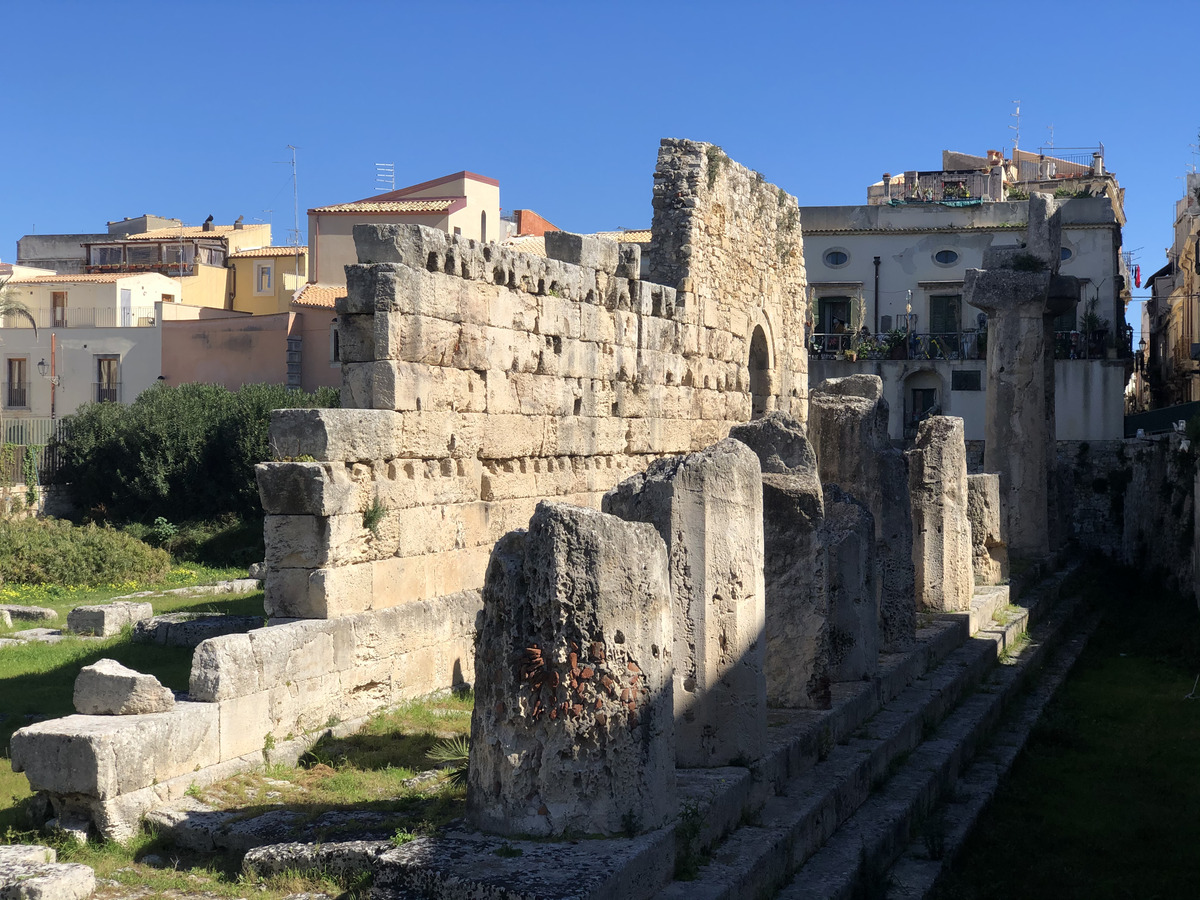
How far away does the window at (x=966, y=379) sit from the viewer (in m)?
35.8

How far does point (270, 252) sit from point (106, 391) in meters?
7.68

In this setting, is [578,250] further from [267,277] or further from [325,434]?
[267,277]

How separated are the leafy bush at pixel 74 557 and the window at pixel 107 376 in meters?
17.5

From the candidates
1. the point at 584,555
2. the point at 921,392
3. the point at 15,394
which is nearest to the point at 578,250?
the point at 584,555

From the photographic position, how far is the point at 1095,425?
34.9 metres

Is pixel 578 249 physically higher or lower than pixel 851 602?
higher

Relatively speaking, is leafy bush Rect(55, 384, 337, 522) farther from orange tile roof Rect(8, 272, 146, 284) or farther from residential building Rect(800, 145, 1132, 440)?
residential building Rect(800, 145, 1132, 440)

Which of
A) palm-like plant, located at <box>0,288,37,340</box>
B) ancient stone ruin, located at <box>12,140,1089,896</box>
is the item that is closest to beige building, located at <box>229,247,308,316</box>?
palm-like plant, located at <box>0,288,37,340</box>

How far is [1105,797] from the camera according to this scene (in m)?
8.36

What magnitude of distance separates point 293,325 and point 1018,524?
21188mm

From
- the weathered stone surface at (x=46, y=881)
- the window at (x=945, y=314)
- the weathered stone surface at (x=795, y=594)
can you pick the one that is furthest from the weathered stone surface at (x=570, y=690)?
the window at (x=945, y=314)

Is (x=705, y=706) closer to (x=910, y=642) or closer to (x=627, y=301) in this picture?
(x=910, y=642)

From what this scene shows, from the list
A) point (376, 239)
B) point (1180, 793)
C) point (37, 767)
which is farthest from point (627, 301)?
point (37, 767)

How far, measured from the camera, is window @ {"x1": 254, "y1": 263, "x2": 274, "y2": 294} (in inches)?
1651
